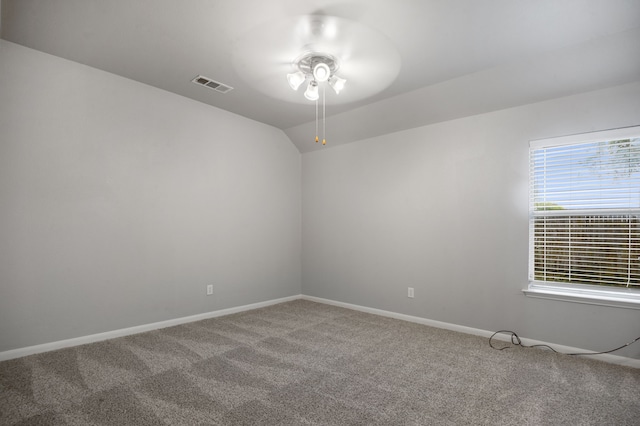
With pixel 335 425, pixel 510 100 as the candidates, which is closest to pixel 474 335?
pixel 335 425

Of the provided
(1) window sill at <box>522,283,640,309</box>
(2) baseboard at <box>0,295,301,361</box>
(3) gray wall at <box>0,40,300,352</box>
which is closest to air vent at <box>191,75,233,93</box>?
(3) gray wall at <box>0,40,300,352</box>

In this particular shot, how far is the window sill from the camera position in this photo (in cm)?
261

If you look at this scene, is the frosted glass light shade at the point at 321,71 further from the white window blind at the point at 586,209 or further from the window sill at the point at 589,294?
the window sill at the point at 589,294

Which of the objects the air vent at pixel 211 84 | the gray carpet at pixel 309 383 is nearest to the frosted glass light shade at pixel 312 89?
the air vent at pixel 211 84

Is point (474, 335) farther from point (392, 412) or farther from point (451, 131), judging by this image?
point (451, 131)

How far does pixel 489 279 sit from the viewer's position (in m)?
3.29

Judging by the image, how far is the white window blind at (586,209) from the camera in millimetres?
2697

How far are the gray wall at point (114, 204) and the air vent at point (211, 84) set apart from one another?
502 millimetres

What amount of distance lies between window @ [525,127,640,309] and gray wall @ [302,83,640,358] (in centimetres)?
11

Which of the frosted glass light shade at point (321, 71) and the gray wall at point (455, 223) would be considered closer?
the frosted glass light shade at point (321, 71)

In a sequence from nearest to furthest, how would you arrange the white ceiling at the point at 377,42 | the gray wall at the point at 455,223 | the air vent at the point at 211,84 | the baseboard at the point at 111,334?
the white ceiling at the point at 377,42
the baseboard at the point at 111,334
the gray wall at the point at 455,223
the air vent at the point at 211,84

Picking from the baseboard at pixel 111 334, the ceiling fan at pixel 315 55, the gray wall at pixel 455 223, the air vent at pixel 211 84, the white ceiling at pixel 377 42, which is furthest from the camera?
the air vent at pixel 211 84

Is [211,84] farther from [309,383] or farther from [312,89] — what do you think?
[309,383]

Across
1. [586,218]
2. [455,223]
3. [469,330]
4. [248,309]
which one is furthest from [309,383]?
[586,218]
